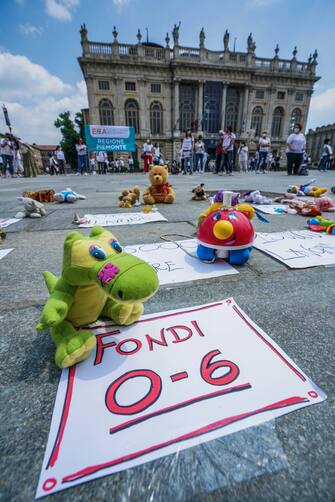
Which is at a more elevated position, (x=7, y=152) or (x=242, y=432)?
(x=7, y=152)

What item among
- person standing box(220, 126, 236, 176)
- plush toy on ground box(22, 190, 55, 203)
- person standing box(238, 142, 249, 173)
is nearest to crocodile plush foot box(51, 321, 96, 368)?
plush toy on ground box(22, 190, 55, 203)

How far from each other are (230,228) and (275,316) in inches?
22.1

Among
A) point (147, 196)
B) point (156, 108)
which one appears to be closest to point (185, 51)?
point (156, 108)

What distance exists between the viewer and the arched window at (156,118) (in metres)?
26.2

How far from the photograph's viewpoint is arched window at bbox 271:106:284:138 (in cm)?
2898

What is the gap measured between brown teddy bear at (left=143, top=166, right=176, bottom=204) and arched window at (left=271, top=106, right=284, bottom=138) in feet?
105

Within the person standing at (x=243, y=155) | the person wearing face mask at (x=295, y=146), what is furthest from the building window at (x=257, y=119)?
the person wearing face mask at (x=295, y=146)

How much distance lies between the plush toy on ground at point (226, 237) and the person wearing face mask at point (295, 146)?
7110mm

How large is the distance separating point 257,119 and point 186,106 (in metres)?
8.86

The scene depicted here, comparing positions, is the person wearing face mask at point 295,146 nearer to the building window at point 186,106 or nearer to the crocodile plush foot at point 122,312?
the crocodile plush foot at point 122,312

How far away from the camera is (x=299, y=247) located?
1.66 metres

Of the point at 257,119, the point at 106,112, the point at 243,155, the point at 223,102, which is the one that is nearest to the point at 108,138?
the point at 243,155

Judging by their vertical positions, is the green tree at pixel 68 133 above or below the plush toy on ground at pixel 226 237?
above

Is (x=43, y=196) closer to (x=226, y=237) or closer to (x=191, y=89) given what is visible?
(x=226, y=237)
